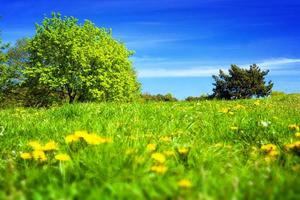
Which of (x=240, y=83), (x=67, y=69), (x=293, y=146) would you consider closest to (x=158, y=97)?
(x=240, y=83)

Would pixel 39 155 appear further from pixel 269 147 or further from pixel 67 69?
pixel 67 69

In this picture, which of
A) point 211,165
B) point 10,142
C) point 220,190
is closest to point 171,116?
point 10,142

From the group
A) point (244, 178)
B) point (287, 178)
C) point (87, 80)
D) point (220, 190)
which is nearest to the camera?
point (220, 190)

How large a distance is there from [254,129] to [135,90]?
5602cm

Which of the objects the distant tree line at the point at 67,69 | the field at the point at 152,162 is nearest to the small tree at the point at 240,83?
the distant tree line at the point at 67,69

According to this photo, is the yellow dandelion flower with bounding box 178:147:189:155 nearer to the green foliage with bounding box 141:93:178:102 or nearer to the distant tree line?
the distant tree line

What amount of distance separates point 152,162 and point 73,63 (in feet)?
165

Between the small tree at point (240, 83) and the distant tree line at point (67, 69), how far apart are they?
368 inches

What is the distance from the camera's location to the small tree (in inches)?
2500

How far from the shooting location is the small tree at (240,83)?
2500 inches

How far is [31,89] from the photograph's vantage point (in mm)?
54312

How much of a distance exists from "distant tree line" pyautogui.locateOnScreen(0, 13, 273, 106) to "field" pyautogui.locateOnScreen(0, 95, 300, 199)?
42.9 meters

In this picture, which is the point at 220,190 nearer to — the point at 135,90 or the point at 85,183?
the point at 85,183

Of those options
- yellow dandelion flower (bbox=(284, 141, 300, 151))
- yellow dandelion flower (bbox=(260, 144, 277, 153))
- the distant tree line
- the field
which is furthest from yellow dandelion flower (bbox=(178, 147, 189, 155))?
the distant tree line
